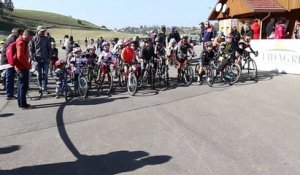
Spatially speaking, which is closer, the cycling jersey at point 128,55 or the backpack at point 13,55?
the backpack at point 13,55

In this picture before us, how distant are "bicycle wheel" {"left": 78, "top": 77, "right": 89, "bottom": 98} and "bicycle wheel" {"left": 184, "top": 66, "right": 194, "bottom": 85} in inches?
159

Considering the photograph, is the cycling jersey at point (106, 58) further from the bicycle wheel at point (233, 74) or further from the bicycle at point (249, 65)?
the bicycle at point (249, 65)

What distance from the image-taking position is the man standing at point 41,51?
13359 mm

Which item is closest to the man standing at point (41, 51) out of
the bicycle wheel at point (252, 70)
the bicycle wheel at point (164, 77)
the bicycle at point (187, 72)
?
the bicycle wheel at point (164, 77)

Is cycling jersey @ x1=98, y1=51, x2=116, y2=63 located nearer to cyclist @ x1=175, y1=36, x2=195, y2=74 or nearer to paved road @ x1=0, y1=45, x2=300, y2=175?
→ paved road @ x1=0, y1=45, x2=300, y2=175

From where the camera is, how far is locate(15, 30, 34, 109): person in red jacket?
35.8 ft

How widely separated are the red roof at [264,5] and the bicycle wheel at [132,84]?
519 inches

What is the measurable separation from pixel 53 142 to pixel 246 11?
65.6 feet

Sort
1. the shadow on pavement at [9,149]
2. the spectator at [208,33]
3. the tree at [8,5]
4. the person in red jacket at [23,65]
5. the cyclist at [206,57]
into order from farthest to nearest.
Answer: the tree at [8,5] < the spectator at [208,33] < the cyclist at [206,57] < the person in red jacket at [23,65] < the shadow on pavement at [9,149]

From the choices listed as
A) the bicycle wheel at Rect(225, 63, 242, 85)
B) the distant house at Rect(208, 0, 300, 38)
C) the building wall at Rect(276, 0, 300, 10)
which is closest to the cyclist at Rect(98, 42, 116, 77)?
the bicycle wheel at Rect(225, 63, 242, 85)

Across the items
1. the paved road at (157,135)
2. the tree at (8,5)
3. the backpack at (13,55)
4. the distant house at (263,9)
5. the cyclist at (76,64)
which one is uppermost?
the tree at (8,5)

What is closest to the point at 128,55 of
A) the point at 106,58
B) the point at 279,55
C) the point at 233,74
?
the point at 106,58

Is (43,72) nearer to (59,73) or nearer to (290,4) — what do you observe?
(59,73)

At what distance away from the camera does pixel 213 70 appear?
1504 centimetres
